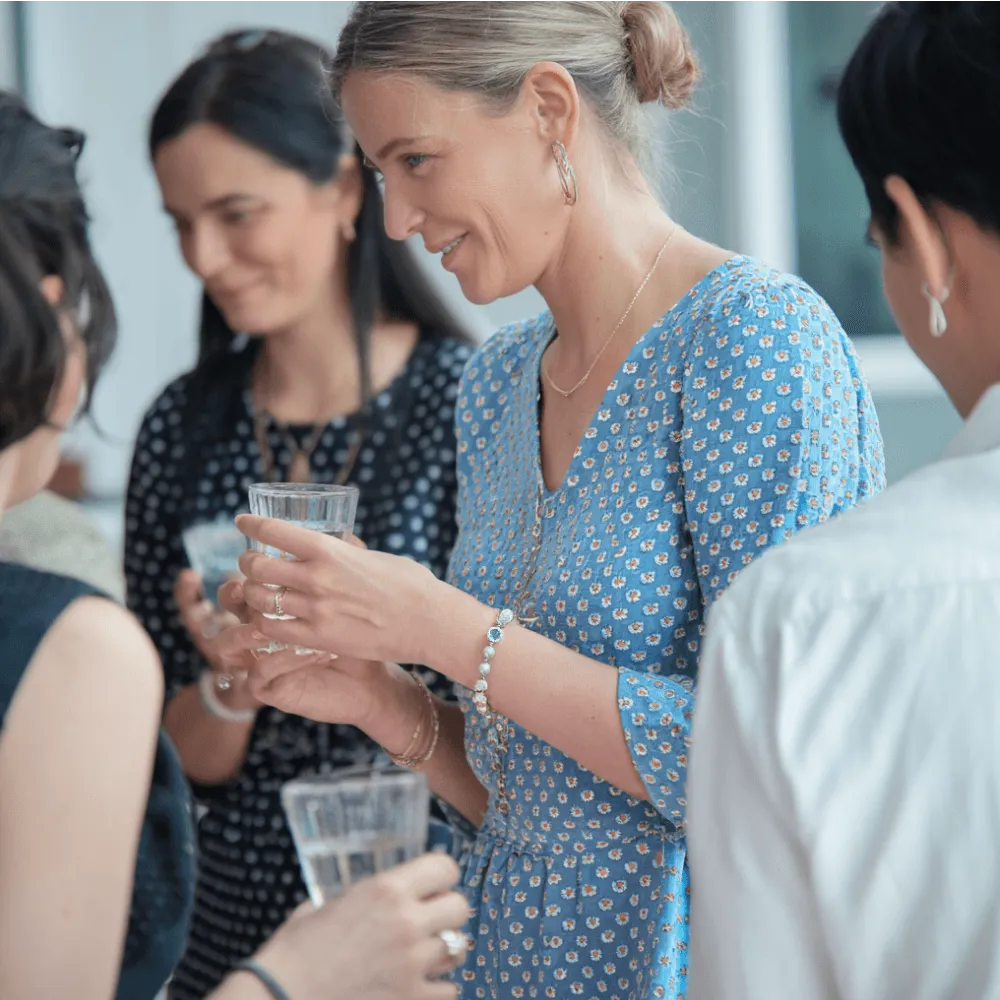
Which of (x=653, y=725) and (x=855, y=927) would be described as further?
(x=653, y=725)

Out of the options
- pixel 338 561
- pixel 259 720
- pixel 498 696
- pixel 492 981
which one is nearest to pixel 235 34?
pixel 259 720

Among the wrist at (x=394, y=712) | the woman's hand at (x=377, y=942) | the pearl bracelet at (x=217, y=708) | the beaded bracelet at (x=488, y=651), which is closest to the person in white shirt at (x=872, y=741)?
the woman's hand at (x=377, y=942)

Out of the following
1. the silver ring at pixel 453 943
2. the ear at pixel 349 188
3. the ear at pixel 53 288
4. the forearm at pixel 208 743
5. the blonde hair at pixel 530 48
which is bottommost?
the forearm at pixel 208 743

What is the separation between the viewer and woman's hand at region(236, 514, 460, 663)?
4.12 feet

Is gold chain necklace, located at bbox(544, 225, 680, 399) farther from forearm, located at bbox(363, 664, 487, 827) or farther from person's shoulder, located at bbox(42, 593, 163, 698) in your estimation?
person's shoulder, located at bbox(42, 593, 163, 698)

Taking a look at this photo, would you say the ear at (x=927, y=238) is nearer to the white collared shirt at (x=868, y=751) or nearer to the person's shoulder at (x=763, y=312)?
the white collared shirt at (x=868, y=751)

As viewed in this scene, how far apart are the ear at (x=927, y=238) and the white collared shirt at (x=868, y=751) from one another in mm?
143

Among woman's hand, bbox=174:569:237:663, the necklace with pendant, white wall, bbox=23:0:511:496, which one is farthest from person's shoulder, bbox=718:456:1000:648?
white wall, bbox=23:0:511:496

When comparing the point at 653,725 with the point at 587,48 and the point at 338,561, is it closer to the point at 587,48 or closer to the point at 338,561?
the point at 338,561

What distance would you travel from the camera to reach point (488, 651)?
124 cm

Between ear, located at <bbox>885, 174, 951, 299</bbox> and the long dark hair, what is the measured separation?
128cm

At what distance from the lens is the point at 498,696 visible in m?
1.24

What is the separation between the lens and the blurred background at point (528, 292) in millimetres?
4129

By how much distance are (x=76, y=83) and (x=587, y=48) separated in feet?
10.5
